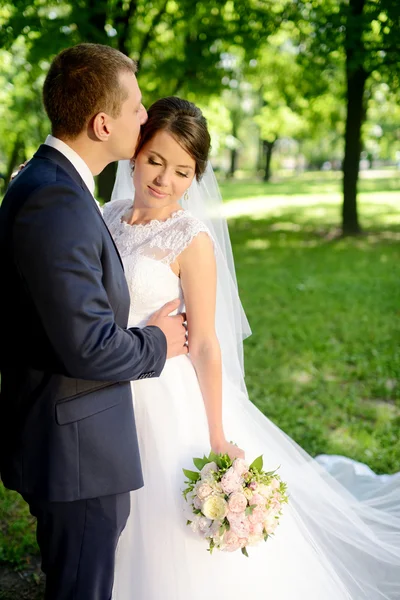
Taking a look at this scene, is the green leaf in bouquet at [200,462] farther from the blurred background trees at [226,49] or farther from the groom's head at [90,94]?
the blurred background trees at [226,49]

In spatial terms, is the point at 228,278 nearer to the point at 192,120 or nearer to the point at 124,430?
the point at 192,120

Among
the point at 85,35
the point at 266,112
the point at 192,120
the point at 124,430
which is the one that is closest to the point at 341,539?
the point at 124,430

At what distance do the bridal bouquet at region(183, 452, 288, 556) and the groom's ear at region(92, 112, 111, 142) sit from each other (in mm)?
1282

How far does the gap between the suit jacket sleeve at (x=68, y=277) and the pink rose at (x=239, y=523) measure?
76cm

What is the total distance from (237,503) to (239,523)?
0.07 m

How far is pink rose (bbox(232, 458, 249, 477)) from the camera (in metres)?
2.35

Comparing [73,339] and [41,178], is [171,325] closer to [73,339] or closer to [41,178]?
[73,339]

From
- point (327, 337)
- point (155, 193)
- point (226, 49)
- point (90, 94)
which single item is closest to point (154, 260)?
point (155, 193)

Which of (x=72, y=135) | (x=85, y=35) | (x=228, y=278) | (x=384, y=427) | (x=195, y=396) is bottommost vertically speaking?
(x=384, y=427)

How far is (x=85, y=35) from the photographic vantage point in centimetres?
1056

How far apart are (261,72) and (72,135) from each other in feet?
58.9

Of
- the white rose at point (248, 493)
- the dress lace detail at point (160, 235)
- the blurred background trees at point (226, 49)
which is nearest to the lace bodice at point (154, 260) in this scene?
the dress lace detail at point (160, 235)

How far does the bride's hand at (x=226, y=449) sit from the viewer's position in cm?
265

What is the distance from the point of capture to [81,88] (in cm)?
203
